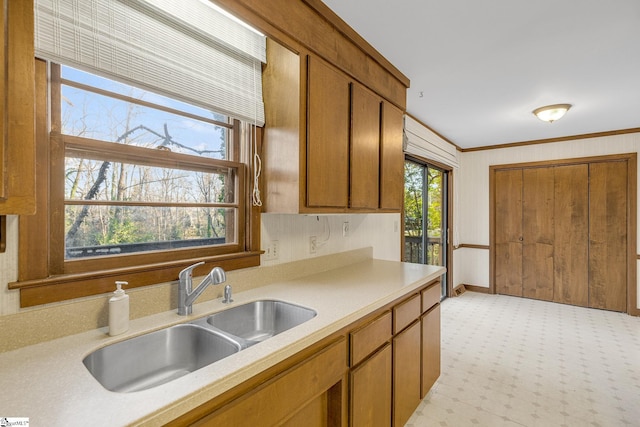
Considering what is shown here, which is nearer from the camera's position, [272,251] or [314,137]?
[314,137]

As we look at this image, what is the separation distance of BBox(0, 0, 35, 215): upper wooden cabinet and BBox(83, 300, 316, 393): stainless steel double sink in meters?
0.54

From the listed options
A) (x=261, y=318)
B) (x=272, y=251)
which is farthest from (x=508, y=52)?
(x=261, y=318)

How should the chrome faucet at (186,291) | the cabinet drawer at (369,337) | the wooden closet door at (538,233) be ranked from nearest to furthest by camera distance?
the chrome faucet at (186,291), the cabinet drawer at (369,337), the wooden closet door at (538,233)

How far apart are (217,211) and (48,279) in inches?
30.0

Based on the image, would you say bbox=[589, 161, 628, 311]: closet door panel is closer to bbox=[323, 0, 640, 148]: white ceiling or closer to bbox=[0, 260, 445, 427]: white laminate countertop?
bbox=[323, 0, 640, 148]: white ceiling

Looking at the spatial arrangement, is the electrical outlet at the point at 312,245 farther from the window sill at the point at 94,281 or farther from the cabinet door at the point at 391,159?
the window sill at the point at 94,281

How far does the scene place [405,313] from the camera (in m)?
1.83

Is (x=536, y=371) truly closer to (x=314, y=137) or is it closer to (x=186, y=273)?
(x=314, y=137)

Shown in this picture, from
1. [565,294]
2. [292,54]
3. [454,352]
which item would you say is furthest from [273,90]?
[565,294]

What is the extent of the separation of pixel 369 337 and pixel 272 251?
2.37 ft

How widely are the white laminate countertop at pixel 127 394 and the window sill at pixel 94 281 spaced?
0.14 meters

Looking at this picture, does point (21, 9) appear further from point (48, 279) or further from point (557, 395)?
point (557, 395)

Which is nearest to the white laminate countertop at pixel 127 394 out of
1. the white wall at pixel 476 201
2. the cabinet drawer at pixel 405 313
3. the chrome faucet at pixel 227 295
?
the chrome faucet at pixel 227 295

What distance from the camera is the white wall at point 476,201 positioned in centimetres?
469
